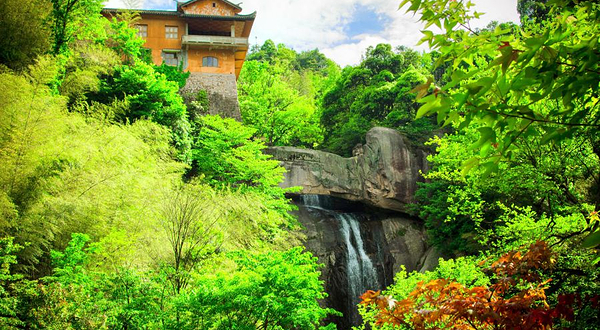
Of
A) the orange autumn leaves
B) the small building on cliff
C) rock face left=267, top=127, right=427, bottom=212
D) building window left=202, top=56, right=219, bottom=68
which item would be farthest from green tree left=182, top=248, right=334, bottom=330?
building window left=202, top=56, right=219, bottom=68

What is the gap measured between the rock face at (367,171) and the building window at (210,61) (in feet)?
23.3

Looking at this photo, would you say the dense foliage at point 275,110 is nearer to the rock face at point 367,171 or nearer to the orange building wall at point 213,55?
the orange building wall at point 213,55

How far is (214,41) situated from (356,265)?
14548 mm

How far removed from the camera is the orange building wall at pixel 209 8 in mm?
24781

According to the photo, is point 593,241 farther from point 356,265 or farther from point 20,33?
point 356,265

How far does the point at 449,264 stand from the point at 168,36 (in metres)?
20.8

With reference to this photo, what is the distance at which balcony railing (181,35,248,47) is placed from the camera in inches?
947

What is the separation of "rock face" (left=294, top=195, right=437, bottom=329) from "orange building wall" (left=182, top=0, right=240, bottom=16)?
11.8 metres

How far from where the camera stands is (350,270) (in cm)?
1875

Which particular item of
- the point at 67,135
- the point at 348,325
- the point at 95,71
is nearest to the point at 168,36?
the point at 95,71

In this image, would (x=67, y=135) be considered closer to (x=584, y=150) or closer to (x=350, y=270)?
(x=584, y=150)

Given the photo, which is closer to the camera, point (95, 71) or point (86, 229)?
point (86, 229)

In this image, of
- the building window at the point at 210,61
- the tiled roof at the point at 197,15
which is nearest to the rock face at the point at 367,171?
the building window at the point at 210,61

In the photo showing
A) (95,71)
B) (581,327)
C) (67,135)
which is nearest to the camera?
(581,327)
